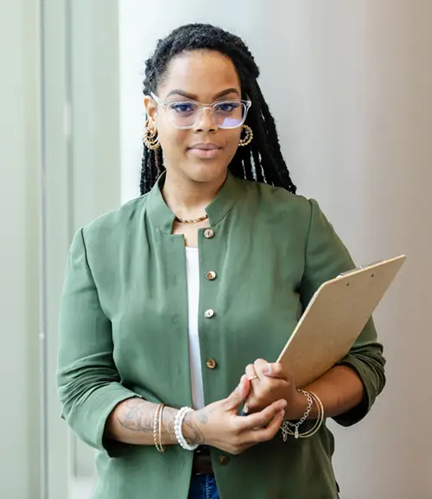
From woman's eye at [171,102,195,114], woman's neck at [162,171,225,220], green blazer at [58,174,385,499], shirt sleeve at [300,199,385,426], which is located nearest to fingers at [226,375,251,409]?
green blazer at [58,174,385,499]

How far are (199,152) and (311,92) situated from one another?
60 cm

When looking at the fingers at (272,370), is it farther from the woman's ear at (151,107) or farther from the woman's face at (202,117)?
the woman's ear at (151,107)

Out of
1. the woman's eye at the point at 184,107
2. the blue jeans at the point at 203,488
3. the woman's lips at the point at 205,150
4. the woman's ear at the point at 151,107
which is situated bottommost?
the blue jeans at the point at 203,488

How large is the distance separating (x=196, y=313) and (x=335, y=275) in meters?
0.27

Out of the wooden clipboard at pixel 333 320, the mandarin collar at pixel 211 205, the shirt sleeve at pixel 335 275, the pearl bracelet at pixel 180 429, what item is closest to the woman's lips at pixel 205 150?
the mandarin collar at pixel 211 205

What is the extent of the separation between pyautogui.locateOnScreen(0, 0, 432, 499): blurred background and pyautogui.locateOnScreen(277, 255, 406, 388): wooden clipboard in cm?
60

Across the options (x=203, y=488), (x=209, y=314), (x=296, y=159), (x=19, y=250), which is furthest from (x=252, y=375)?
(x=19, y=250)

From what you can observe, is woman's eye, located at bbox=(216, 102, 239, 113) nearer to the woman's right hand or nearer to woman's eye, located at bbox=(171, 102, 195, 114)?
woman's eye, located at bbox=(171, 102, 195, 114)

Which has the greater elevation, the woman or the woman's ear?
the woman's ear

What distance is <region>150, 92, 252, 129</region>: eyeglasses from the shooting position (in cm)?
118

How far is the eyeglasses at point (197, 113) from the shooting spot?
1.18 m

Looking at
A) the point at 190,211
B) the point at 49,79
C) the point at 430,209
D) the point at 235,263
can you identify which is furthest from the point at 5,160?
the point at 430,209

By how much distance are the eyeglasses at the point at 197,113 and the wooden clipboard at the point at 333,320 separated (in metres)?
0.37

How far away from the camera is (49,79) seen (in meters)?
1.81
